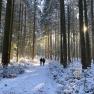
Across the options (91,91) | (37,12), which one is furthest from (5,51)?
(37,12)

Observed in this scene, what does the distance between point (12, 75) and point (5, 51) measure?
3582 mm

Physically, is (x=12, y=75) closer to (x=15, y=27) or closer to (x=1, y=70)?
(x=1, y=70)

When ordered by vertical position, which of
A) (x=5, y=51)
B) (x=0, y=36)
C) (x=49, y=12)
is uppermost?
(x=49, y=12)

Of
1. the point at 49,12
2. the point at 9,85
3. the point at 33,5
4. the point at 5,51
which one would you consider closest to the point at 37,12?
the point at 33,5

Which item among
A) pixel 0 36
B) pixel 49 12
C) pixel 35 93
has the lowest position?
pixel 35 93

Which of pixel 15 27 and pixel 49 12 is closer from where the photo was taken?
pixel 15 27

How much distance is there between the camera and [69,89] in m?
12.3

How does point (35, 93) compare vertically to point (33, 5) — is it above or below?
below

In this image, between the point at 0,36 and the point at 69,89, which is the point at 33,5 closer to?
the point at 0,36

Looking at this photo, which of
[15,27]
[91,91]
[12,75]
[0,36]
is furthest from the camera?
[0,36]

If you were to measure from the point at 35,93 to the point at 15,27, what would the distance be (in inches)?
1256

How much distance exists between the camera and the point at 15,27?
43219 mm

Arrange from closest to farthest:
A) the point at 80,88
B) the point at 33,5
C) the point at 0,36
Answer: the point at 80,88
the point at 0,36
the point at 33,5

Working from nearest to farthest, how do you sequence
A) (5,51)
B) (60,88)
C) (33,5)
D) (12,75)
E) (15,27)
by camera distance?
(60,88) → (12,75) → (5,51) → (15,27) → (33,5)
